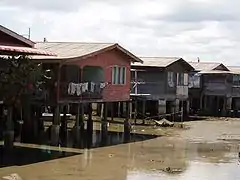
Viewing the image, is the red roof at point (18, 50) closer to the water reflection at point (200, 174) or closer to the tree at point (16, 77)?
the tree at point (16, 77)

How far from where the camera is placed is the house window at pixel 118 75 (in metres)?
34.8

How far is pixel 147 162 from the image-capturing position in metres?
24.9

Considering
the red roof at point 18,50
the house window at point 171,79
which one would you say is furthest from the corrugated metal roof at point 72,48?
the house window at point 171,79

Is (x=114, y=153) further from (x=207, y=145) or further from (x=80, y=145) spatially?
(x=207, y=145)

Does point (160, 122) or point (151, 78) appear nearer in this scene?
point (160, 122)

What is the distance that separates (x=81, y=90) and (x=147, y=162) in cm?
648

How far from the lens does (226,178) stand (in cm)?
2167

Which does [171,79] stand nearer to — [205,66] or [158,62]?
[158,62]

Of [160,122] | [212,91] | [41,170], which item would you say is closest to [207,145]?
[160,122]

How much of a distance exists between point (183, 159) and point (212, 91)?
30348mm

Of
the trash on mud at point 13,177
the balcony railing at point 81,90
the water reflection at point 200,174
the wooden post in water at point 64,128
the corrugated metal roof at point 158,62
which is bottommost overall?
the water reflection at point 200,174

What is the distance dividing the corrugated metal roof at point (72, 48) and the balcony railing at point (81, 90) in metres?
1.52

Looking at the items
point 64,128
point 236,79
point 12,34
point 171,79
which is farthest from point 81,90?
point 236,79

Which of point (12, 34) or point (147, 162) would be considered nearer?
point (12, 34)
